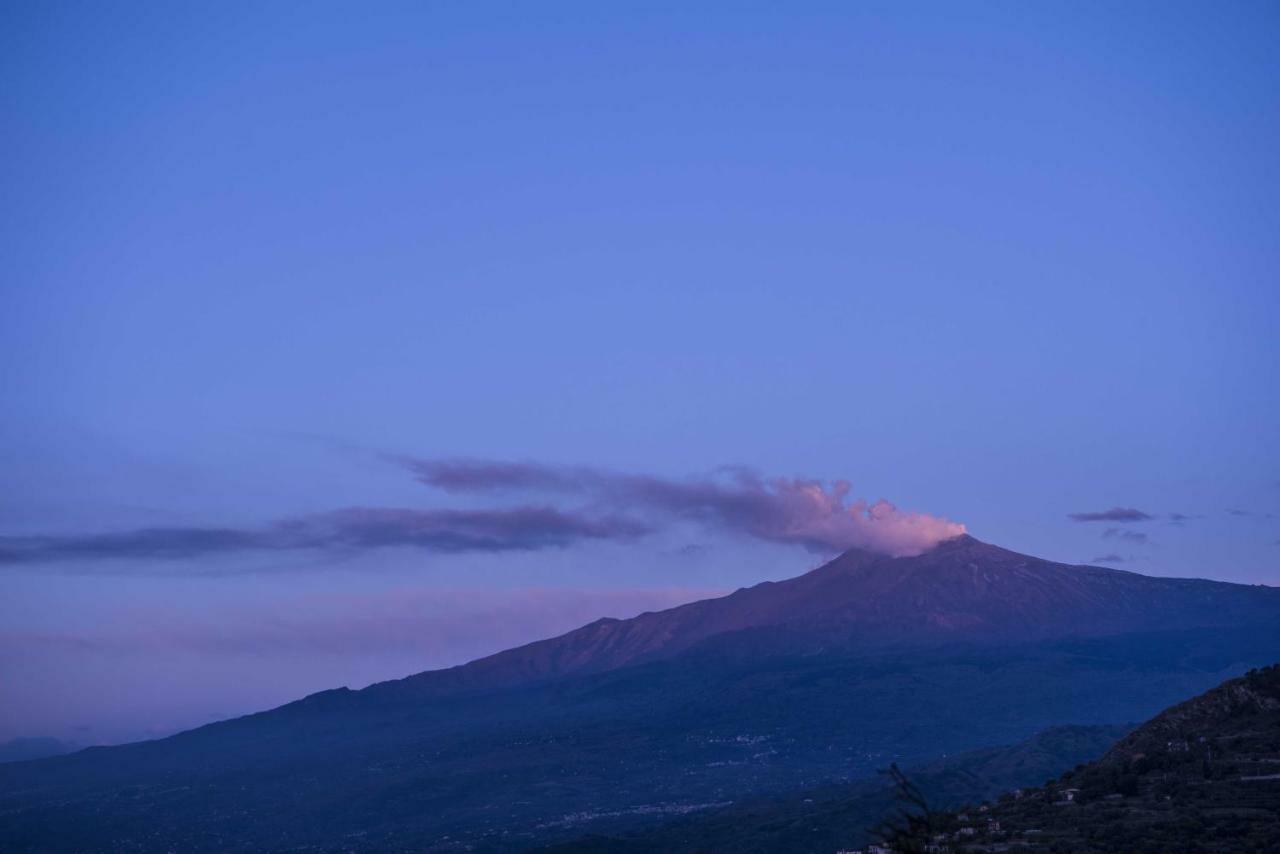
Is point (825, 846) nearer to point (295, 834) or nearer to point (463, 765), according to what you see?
point (295, 834)

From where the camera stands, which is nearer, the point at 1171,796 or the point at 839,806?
the point at 1171,796

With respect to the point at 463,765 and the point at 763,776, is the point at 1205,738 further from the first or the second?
the point at 463,765

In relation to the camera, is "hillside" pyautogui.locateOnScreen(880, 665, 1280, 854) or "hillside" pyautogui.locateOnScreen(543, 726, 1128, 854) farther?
"hillside" pyautogui.locateOnScreen(543, 726, 1128, 854)

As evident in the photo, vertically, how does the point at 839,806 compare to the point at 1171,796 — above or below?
below

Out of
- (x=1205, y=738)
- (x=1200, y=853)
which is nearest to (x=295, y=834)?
(x=1205, y=738)

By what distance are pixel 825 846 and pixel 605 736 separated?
317 feet

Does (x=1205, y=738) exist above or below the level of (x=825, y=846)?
above

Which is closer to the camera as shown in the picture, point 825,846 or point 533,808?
point 825,846

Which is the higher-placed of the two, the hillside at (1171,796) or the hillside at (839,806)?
the hillside at (1171,796)

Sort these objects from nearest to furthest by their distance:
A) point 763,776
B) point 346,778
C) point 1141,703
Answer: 1. point 763,776
2. point 346,778
3. point 1141,703

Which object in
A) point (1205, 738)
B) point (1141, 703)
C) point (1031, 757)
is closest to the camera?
point (1205, 738)

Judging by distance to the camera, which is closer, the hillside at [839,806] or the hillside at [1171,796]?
the hillside at [1171,796]

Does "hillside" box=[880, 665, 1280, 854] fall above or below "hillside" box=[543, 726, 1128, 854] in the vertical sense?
above

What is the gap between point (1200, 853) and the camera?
39.2 m
